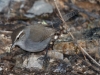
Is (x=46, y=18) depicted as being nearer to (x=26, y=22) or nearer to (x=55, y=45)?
(x=26, y=22)

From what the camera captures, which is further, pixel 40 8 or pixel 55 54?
pixel 40 8

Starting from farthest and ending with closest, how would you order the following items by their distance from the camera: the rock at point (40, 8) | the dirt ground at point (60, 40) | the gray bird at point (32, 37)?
1. the rock at point (40, 8)
2. the gray bird at point (32, 37)
3. the dirt ground at point (60, 40)

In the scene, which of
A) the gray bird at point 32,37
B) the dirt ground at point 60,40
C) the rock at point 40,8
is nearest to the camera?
the dirt ground at point 60,40

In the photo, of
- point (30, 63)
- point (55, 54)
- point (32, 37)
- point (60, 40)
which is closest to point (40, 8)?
point (60, 40)

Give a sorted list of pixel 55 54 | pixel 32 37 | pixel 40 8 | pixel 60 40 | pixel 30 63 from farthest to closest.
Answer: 1. pixel 40 8
2. pixel 60 40
3. pixel 32 37
4. pixel 55 54
5. pixel 30 63

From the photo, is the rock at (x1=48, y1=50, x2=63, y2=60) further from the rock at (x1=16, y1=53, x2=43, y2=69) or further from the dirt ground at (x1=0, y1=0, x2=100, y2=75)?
the rock at (x1=16, y1=53, x2=43, y2=69)

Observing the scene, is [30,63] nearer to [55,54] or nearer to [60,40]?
[55,54]

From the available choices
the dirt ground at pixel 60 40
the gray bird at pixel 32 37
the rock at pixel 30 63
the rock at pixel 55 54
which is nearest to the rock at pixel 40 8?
the dirt ground at pixel 60 40

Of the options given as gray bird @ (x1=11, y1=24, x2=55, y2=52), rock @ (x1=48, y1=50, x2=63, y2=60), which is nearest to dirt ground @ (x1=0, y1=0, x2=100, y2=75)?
rock @ (x1=48, y1=50, x2=63, y2=60)

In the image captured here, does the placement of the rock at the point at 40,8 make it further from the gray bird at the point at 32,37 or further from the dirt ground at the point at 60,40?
the gray bird at the point at 32,37

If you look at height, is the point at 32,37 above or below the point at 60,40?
above
